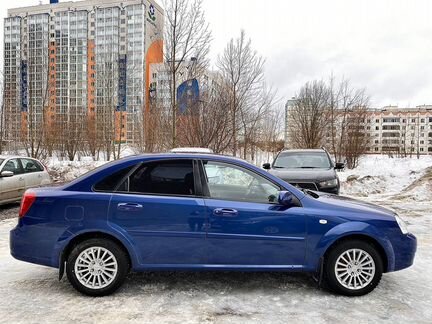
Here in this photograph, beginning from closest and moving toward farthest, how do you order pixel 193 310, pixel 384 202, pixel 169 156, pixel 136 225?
pixel 193 310 → pixel 136 225 → pixel 169 156 → pixel 384 202

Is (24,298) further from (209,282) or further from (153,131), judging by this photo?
(153,131)

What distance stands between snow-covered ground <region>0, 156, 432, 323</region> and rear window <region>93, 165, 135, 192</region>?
1207 mm

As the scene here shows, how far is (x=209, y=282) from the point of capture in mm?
4117

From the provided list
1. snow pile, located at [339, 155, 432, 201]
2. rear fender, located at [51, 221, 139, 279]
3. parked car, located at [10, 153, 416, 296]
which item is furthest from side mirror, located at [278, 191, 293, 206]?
snow pile, located at [339, 155, 432, 201]

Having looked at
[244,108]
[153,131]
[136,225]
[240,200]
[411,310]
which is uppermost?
[244,108]

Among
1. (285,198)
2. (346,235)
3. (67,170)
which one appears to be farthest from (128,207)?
(67,170)

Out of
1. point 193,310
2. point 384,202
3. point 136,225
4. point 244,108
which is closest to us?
point 193,310

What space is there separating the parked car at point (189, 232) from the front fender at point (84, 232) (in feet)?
0.03

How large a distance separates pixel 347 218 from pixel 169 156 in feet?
7.08

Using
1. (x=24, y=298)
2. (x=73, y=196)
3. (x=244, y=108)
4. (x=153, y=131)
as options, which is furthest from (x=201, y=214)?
(x=153, y=131)

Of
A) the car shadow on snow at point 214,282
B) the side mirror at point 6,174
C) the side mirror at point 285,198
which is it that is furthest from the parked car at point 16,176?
the side mirror at point 285,198

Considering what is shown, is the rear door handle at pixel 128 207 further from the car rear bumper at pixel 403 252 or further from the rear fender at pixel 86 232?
the car rear bumper at pixel 403 252

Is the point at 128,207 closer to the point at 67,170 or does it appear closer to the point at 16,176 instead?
the point at 16,176

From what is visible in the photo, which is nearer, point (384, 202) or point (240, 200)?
point (240, 200)
